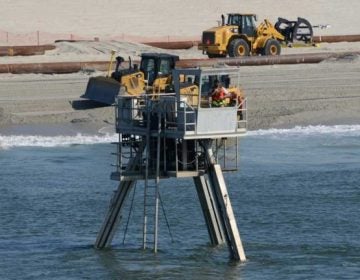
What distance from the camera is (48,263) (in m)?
23.5

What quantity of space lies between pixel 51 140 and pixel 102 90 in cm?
356

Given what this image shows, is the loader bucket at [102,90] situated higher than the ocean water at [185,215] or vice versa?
the loader bucket at [102,90]

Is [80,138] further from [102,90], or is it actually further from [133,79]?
[102,90]

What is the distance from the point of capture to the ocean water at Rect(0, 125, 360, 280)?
23.2m

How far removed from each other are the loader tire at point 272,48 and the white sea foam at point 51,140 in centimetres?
1748

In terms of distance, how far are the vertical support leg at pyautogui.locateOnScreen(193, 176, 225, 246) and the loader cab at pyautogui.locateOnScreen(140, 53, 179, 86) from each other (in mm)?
14242

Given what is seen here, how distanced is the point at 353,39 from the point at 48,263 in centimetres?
4153

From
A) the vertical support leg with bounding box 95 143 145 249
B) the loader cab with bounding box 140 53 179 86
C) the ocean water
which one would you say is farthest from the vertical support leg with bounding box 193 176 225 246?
the loader cab with bounding box 140 53 179 86

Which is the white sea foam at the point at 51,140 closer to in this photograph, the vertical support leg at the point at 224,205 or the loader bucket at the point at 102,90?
the loader bucket at the point at 102,90

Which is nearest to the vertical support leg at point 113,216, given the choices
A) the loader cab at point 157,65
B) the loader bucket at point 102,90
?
the loader cab at point 157,65

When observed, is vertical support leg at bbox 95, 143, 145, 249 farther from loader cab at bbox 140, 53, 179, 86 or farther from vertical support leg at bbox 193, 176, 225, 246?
loader cab at bbox 140, 53, 179, 86

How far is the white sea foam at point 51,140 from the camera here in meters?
37.2

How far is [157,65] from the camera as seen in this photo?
39.0m

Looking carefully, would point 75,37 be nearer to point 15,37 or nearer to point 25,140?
A: point 15,37
